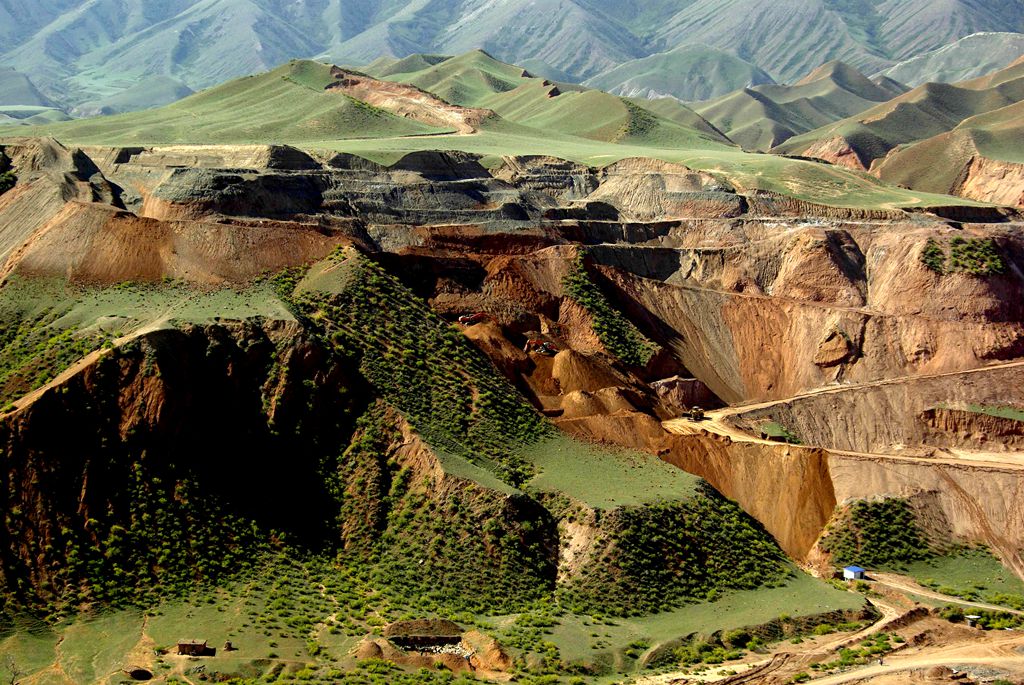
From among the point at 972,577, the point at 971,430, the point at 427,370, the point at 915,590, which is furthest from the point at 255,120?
the point at 915,590

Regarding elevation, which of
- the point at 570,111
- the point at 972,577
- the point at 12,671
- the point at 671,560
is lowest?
the point at 972,577

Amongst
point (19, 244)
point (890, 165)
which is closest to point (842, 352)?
point (19, 244)

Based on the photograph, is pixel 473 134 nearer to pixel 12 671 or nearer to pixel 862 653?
pixel 862 653

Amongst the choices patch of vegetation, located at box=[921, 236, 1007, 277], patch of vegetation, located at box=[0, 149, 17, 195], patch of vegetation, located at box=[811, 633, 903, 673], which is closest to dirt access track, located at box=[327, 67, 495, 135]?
patch of vegetation, located at box=[921, 236, 1007, 277]

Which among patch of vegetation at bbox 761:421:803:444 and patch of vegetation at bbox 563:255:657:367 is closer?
patch of vegetation at bbox 761:421:803:444

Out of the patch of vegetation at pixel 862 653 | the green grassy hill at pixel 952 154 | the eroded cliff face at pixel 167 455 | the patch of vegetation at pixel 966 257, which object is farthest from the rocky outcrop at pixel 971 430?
the green grassy hill at pixel 952 154

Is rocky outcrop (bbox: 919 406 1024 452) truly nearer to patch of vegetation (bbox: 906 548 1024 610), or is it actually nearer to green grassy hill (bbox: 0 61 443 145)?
patch of vegetation (bbox: 906 548 1024 610)
